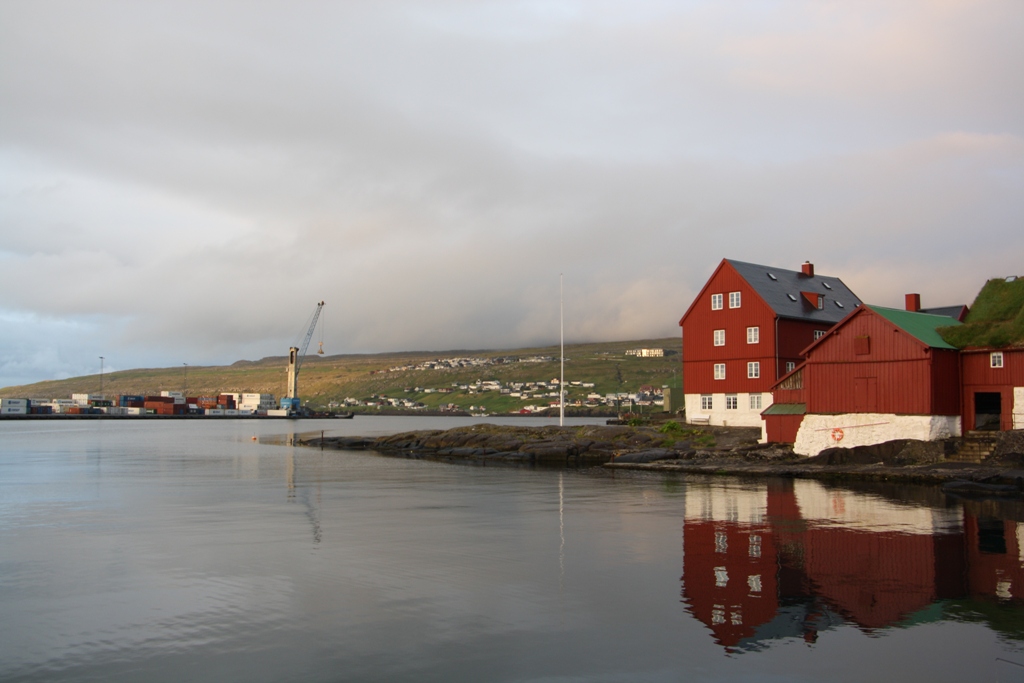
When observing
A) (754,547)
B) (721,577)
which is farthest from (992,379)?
(721,577)

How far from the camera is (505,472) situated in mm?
45438

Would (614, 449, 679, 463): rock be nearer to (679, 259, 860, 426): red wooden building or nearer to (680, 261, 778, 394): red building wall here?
(679, 259, 860, 426): red wooden building

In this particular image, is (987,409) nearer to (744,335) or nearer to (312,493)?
(744,335)

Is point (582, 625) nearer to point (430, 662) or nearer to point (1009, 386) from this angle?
point (430, 662)

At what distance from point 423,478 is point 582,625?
1131 inches

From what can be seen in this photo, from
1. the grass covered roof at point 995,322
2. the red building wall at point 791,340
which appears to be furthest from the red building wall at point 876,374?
the red building wall at point 791,340

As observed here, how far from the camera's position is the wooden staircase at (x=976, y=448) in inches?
1411

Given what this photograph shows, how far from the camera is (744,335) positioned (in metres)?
57.3

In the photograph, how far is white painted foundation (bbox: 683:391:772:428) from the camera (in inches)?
2219

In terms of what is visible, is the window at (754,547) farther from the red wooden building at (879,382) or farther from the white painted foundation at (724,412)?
the white painted foundation at (724,412)

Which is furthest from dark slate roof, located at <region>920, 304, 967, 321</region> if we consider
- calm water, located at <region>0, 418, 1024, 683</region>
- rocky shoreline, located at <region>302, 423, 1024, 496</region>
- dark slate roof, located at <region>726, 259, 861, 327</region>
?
calm water, located at <region>0, 418, 1024, 683</region>

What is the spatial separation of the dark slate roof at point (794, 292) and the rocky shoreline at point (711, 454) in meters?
9.68

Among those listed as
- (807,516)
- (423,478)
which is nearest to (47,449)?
(423,478)

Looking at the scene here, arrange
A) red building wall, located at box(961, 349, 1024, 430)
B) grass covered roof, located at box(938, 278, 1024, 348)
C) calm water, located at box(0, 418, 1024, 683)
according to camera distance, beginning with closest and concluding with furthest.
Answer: calm water, located at box(0, 418, 1024, 683), red building wall, located at box(961, 349, 1024, 430), grass covered roof, located at box(938, 278, 1024, 348)
